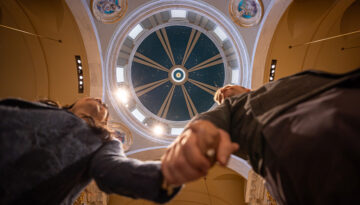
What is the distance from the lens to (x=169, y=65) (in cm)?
1262

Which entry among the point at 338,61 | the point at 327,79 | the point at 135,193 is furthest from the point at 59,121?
the point at 338,61

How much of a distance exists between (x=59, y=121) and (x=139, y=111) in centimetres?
917

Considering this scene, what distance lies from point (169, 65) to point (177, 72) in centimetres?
72

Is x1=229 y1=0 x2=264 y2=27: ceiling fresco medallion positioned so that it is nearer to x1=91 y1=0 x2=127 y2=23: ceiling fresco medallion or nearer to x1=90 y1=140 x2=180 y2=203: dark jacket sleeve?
x1=91 y1=0 x2=127 y2=23: ceiling fresco medallion

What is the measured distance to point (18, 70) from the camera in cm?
610

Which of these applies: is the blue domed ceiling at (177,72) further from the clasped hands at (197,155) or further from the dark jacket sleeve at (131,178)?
the clasped hands at (197,155)

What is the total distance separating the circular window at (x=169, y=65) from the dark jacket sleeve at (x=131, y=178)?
6.98m

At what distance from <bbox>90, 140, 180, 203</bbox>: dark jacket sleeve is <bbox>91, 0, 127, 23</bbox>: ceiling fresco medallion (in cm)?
684

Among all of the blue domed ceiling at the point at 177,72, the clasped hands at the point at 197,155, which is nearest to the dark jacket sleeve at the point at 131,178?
the clasped hands at the point at 197,155

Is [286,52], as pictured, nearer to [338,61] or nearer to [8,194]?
[338,61]

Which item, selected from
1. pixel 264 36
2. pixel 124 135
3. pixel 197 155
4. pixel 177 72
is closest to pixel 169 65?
pixel 177 72

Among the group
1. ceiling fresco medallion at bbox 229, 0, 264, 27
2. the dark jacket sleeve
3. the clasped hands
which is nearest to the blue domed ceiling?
ceiling fresco medallion at bbox 229, 0, 264, 27

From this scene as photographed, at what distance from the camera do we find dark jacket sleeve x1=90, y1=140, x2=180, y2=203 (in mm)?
1059

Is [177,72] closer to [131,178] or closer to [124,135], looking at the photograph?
[124,135]
